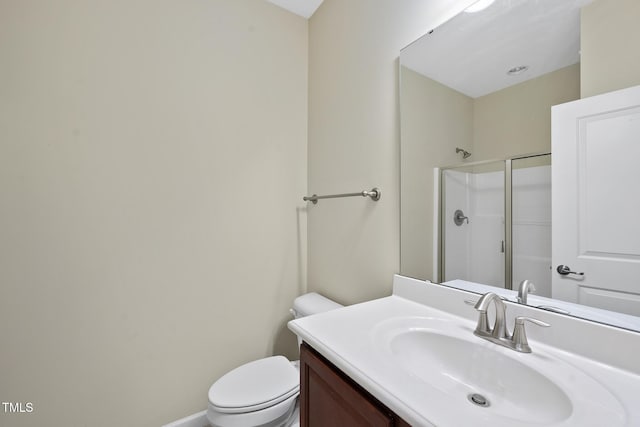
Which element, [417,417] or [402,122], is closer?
[417,417]

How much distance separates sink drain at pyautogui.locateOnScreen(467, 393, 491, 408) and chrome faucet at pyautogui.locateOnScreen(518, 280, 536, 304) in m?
0.28

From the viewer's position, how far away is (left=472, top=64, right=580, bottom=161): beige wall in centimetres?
71

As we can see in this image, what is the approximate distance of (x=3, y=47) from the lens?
102 centimetres

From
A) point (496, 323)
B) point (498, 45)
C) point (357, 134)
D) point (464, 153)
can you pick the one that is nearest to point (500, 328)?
point (496, 323)

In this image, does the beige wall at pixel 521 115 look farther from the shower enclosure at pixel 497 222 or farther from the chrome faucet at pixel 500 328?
the chrome faucet at pixel 500 328

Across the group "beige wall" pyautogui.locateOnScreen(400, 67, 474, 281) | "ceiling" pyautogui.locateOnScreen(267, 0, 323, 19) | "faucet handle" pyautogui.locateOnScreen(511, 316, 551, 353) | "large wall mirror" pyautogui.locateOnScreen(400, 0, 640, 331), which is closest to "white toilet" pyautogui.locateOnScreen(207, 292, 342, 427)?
"beige wall" pyautogui.locateOnScreen(400, 67, 474, 281)

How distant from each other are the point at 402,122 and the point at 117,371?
1683 millimetres

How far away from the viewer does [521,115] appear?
0.78 m

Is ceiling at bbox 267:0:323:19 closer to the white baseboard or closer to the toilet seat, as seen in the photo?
the toilet seat

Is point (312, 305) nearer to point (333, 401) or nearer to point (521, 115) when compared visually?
point (333, 401)

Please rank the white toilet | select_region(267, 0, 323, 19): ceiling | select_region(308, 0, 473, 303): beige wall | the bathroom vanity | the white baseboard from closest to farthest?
the bathroom vanity, the white toilet, select_region(308, 0, 473, 303): beige wall, the white baseboard, select_region(267, 0, 323, 19): ceiling

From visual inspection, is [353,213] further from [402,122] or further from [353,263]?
[402,122]

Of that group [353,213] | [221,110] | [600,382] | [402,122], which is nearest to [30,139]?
[221,110]

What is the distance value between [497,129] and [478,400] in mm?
769
